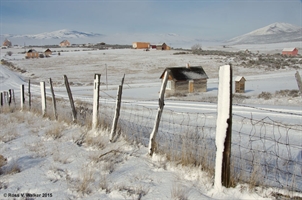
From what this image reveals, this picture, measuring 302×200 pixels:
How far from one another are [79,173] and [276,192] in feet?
9.75

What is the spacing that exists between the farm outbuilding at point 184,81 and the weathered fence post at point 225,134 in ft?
93.3

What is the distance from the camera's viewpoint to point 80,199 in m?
3.64

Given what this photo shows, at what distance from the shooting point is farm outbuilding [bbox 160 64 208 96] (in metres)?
32.5

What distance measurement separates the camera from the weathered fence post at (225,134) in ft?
12.1

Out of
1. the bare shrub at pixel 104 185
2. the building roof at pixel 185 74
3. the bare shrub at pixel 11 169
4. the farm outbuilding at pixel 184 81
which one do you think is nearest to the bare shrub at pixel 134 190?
the bare shrub at pixel 104 185

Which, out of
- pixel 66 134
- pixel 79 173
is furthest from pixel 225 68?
pixel 66 134

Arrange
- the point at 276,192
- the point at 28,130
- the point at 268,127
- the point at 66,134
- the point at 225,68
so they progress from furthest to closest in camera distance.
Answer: the point at 268,127, the point at 28,130, the point at 66,134, the point at 225,68, the point at 276,192

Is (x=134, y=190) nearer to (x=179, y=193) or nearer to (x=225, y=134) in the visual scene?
(x=179, y=193)

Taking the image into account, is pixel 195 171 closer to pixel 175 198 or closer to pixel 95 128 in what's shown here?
pixel 175 198

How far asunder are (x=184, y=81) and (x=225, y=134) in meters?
29.5

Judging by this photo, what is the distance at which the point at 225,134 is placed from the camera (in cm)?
371

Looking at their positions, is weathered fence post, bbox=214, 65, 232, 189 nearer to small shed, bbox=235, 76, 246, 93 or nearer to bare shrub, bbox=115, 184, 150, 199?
bare shrub, bbox=115, 184, 150, 199

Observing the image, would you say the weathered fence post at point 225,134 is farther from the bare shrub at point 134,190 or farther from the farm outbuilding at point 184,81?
the farm outbuilding at point 184,81

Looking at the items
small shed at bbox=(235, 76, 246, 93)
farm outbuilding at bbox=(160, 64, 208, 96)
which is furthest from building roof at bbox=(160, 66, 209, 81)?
small shed at bbox=(235, 76, 246, 93)
